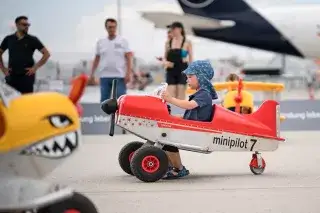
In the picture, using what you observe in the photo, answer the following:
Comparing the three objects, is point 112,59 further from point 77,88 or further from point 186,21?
point 186,21

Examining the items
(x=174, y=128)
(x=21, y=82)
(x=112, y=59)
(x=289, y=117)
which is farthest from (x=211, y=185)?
(x=289, y=117)


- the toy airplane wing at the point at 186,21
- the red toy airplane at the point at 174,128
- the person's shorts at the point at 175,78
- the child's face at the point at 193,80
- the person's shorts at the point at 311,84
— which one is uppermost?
the toy airplane wing at the point at 186,21

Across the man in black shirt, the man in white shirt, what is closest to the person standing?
the man in white shirt

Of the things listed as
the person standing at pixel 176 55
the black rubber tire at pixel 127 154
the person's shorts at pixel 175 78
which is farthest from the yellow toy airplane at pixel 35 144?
the person's shorts at pixel 175 78

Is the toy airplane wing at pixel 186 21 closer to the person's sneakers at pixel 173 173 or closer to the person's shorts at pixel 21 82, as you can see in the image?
the person's shorts at pixel 21 82

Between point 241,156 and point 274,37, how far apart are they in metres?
20.8

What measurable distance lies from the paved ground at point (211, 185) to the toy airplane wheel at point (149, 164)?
0.20 ft

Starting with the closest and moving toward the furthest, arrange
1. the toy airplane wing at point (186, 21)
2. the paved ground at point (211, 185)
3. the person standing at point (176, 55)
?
1. the paved ground at point (211, 185)
2. the person standing at point (176, 55)
3. the toy airplane wing at point (186, 21)

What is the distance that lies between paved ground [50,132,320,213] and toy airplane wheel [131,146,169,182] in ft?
0.20

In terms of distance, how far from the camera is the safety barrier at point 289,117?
12.3 meters

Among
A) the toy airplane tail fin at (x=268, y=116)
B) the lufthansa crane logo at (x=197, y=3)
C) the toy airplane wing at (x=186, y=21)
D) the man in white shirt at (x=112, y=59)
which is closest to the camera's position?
the toy airplane tail fin at (x=268, y=116)

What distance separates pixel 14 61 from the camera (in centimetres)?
920

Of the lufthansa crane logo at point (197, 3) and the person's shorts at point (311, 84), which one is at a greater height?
the lufthansa crane logo at point (197, 3)

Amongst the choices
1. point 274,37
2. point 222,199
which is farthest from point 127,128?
point 274,37
